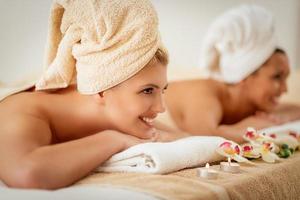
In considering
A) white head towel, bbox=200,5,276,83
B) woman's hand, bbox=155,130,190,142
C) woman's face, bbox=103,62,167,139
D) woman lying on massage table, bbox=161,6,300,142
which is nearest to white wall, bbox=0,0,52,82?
woman's face, bbox=103,62,167,139

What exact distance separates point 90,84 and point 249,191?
1.63ft

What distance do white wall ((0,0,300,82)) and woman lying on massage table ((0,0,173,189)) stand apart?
10 cm

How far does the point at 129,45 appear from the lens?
1244 millimetres

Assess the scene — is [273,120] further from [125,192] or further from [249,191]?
[125,192]

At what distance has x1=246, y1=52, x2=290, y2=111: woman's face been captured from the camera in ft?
7.78

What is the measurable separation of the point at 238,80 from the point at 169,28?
1.61 ft

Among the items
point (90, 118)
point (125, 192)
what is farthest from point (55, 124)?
point (125, 192)

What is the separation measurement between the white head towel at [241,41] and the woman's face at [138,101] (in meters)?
1.03

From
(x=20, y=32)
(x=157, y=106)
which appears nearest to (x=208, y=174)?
(x=157, y=106)

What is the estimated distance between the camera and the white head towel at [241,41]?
90.2 inches

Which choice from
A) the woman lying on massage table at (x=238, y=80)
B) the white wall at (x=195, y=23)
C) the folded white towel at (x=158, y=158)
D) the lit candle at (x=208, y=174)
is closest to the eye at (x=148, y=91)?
the folded white towel at (x=158, y=158)

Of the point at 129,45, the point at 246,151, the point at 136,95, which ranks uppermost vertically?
the point at 129,45

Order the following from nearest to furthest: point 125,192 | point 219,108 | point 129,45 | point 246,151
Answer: point 125,192 < point 129,45 < point 246,151 < point 219,108

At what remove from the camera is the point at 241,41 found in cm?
229
